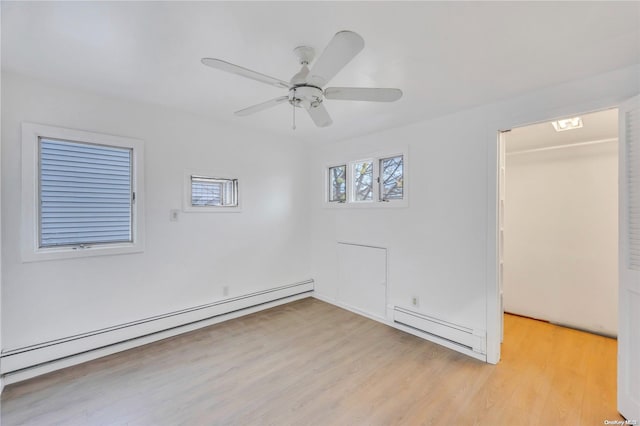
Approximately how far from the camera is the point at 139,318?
8.83ft

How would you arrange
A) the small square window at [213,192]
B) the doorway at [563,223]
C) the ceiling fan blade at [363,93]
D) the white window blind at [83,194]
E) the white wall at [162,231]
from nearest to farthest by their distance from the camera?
the ceiling fan blade at [363,93]
the white wall at [162,231]
the white window blind at [83,194]
the doorway at [563,223]
the small square window at [213,192]

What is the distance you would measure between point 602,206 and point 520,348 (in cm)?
182

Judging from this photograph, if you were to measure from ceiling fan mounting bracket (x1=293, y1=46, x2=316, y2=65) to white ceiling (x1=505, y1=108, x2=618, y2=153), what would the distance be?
2076mm

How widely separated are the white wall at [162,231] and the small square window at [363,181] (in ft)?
2.99

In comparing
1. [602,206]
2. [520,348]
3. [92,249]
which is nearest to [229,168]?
[92,249]

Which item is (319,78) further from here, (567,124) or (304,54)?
(567,124)

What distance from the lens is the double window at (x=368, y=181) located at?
330 centimetres

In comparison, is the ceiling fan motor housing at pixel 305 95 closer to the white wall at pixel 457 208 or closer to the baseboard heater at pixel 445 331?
the white wall at pixel 457 208

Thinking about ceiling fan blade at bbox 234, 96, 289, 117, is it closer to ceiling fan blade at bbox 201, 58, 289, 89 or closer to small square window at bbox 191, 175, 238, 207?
ceiling fan blade at bbox 201, 58, 289, 89

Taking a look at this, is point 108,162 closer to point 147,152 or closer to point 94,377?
point 147,152

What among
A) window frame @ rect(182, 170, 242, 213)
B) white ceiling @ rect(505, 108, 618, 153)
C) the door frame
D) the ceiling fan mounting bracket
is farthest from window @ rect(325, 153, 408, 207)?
the ceiling fan mounting bracket

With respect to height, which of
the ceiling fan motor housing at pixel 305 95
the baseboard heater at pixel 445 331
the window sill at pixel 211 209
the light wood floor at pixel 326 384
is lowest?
the light wood floor at pixel 326 384

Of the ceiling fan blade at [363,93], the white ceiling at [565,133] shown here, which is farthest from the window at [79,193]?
the white ceiling at [565,133]

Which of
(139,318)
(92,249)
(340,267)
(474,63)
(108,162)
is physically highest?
(474,63)
